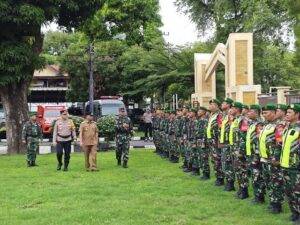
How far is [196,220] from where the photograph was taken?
33.7 feet

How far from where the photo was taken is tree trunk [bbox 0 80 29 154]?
25.2 metres

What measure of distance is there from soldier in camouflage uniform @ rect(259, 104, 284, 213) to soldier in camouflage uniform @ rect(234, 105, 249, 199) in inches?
38.6

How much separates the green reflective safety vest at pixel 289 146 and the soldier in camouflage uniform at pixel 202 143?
5.37m

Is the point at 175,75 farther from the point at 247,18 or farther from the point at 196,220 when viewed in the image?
the point at 196,220

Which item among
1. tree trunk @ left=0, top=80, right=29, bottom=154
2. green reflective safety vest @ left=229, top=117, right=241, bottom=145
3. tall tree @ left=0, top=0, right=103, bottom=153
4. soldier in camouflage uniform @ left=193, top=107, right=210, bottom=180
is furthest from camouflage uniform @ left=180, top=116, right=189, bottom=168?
tree trunk @ left=0, top=80, right=29, bottom=154

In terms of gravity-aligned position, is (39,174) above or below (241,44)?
below

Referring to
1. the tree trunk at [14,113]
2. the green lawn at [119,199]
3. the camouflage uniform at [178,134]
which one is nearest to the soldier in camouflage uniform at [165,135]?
the camouflage uniform at [178,134]

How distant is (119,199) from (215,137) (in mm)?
2652

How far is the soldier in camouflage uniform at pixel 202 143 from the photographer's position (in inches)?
595

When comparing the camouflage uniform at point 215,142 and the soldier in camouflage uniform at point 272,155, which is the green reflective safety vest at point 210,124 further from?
the soldier in camouflage uniform at point 272,155

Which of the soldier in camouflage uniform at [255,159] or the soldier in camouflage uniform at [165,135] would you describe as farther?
the soldier in camouflage uniform at [165,135]

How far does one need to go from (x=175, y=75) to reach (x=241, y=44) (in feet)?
47.8

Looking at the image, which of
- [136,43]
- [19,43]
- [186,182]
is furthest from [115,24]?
[186,182]

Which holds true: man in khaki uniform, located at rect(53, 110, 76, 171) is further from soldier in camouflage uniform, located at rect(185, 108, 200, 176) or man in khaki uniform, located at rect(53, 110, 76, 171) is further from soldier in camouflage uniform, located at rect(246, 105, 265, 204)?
soldier in camouflage uniform, located at rect(246, 105, 265, 204)
